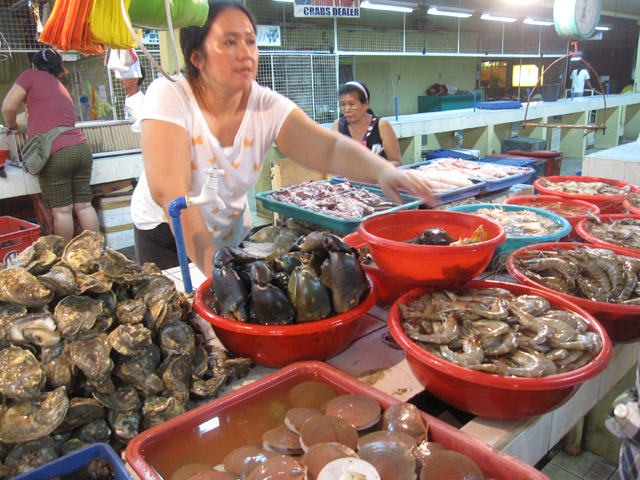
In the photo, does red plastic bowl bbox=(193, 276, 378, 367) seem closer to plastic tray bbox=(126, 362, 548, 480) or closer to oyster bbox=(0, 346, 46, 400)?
plastic tray bbox=(126, 362, 548, 480)

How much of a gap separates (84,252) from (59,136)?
12.8 ft

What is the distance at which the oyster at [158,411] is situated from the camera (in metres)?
1.00

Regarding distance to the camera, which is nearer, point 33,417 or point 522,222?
point 33,417

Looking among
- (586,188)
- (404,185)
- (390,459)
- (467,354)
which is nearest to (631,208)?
(586,188)

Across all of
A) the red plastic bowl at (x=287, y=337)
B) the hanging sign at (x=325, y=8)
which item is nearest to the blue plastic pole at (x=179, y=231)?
the red plastic bowl at (x=287, y=337)

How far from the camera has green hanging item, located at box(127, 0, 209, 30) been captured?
47.9 inches

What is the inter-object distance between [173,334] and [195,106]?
101cm

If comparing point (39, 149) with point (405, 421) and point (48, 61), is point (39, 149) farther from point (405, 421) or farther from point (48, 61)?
point (405, 421)

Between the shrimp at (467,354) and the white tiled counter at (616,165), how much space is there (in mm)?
3666

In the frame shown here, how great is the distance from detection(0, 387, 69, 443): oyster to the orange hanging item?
84 cm

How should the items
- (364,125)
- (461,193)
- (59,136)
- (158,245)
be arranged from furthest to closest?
(59,136) < (364,125) < (461,193) < (158,245)

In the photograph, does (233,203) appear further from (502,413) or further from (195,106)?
(502,413)

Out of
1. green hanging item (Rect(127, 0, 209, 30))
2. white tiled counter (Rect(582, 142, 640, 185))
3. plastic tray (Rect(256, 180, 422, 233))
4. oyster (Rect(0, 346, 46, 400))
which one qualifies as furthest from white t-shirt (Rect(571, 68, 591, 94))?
oyster (Rect(0, 346, 46, 400))

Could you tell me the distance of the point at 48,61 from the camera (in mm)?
4301
